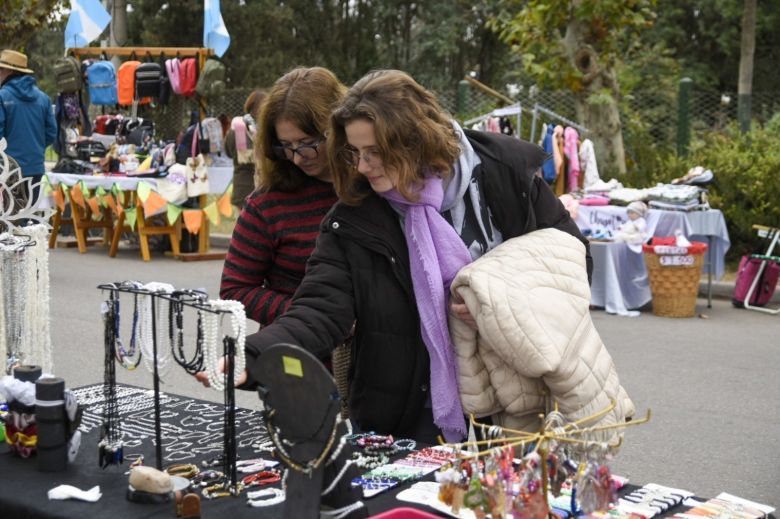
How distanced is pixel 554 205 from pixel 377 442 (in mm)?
666

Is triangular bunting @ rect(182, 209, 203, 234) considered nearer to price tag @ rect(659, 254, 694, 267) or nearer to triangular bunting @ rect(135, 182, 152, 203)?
triangular bunting @ rect(135, 182, 152, 203)

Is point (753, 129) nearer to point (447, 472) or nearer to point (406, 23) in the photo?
point (447, 472)

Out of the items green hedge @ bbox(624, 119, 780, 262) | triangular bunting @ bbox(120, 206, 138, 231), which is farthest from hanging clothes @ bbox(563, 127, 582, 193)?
triangular bunting @ bbox(120, 206, 138, 231)

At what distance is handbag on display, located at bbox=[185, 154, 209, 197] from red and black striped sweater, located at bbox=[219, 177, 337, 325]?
23.5 feet

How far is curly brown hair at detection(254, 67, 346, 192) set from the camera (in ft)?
7.79

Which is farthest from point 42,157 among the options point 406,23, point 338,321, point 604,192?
point 406,23

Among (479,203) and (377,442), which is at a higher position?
(479,203)

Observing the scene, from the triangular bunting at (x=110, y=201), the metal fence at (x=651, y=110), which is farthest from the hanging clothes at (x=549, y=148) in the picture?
the triangular bunting at (x=110, y=201)

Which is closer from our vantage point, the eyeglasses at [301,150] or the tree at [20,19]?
the eyeglasses at [301,150]

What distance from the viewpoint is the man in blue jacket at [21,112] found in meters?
7.79

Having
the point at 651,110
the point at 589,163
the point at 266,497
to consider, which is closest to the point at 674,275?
the point at 589,163

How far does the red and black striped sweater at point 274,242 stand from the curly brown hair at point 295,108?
0.25ft

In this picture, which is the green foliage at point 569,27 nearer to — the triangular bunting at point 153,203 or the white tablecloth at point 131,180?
the white tablecloth at point 131,180

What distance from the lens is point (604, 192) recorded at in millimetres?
8109
